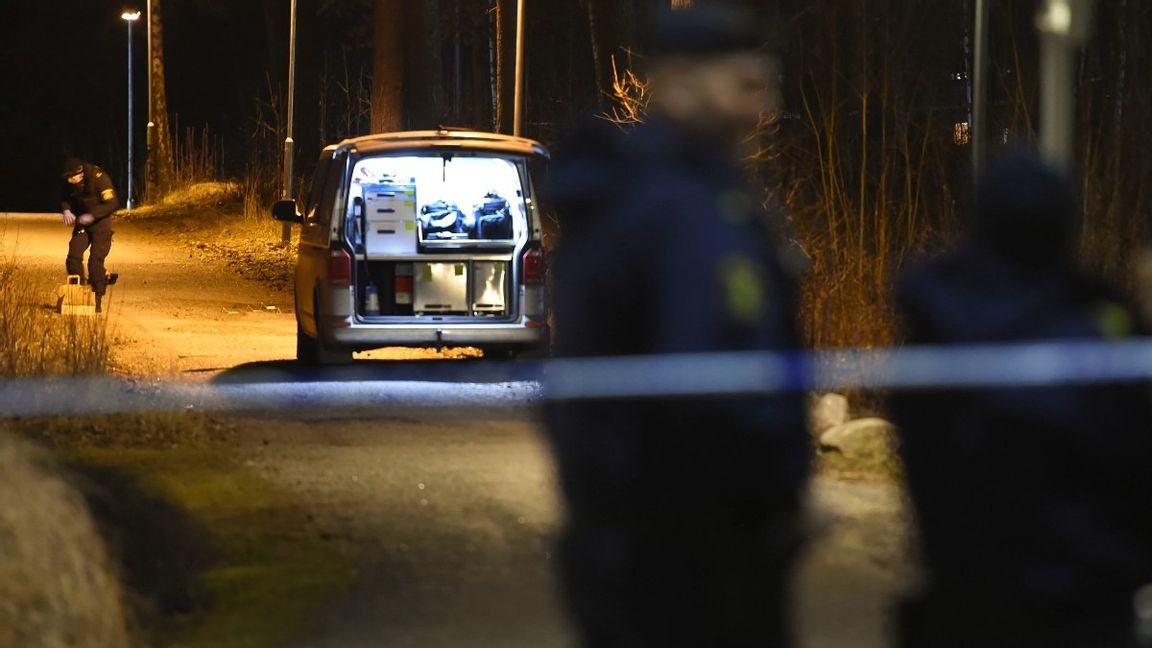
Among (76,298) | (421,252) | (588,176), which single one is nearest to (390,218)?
(421,252)

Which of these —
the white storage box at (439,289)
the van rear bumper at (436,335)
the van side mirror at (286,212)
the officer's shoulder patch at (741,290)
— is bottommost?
the van rear bumper at (436,335)

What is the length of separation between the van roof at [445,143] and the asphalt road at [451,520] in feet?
5.56

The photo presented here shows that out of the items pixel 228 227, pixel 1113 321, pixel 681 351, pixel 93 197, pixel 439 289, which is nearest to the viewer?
pixel 681 351

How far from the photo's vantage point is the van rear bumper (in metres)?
13.0

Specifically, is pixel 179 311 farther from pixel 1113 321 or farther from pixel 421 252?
pixel 1113 321

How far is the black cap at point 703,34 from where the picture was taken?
3.03m

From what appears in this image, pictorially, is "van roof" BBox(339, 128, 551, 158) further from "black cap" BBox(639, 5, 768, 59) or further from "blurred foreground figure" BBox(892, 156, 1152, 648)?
"black cap" BBox(639, 5, 768, 59)

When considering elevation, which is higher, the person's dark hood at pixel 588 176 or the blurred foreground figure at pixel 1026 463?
the person's dark hood at pixel 588 176

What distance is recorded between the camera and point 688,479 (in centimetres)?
290

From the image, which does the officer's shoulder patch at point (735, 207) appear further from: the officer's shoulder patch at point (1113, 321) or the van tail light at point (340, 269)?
the van tail light at point (340, 269)

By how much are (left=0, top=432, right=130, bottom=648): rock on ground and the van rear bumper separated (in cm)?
677

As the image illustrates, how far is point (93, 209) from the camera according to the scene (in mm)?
19031

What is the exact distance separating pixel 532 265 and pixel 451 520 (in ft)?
16.4

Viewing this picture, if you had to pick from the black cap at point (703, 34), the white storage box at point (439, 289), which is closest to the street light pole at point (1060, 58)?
the black cap at point (703, 34)
